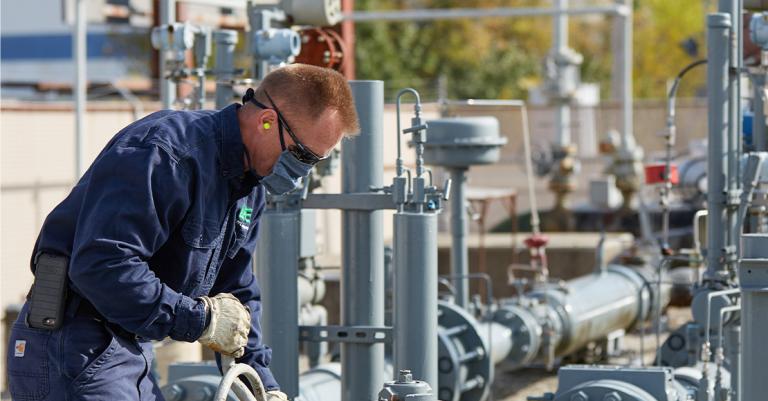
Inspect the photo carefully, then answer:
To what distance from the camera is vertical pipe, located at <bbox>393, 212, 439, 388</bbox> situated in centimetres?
581

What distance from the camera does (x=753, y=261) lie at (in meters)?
4.75

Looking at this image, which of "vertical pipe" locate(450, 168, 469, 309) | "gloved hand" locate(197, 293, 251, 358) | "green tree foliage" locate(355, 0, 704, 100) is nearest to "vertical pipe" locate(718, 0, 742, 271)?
"vertical pipe" locate(450, 168, 469, 309)

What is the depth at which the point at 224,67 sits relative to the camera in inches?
305

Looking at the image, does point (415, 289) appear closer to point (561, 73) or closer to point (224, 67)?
point (224, 67)

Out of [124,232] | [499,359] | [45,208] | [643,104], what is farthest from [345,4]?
[643,104]

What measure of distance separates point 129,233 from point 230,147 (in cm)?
42

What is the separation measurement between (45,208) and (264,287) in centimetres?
552

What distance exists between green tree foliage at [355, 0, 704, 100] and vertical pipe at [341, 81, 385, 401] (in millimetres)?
32023

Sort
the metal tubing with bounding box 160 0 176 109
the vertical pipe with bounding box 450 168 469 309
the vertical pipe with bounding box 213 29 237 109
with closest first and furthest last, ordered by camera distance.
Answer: the vertical pipe with bounding box 213 29 237 109 < the metal tubing with bounding box 160 0 176 109 < the vertical pipe with bounding box 450 168 469 309

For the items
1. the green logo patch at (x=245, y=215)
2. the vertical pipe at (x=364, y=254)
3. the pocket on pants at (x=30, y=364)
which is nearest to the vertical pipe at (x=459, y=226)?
the vertical pipe at (x=364, y=254)

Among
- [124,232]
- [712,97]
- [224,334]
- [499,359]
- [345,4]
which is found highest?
[345,4]

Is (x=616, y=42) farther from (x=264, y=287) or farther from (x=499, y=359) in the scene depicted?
(x=264, y=287)

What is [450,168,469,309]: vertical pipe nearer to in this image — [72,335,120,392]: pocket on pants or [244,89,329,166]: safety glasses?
[244,89,329,166]: safety glasses

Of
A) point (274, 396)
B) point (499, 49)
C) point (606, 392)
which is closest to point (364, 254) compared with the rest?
point (606, 392)
